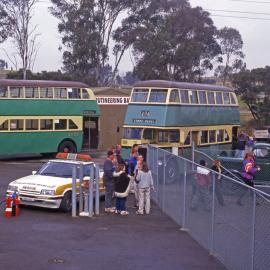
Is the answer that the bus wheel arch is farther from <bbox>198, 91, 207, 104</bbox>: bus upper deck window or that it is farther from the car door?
the car door

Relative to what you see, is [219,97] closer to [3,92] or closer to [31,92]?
[31,92]

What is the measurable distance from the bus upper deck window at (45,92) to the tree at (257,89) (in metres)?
32.9

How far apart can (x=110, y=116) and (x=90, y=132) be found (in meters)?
5.78

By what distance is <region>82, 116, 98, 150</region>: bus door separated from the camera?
34.7 metres

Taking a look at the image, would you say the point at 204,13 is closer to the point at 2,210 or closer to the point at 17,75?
the point at 17,75

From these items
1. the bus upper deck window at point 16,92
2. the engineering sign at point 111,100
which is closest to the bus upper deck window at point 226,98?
the engineering sign at point 111,100

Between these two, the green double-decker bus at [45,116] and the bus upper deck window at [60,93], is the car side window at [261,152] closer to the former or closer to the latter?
the green double-decker bus at [45,116]

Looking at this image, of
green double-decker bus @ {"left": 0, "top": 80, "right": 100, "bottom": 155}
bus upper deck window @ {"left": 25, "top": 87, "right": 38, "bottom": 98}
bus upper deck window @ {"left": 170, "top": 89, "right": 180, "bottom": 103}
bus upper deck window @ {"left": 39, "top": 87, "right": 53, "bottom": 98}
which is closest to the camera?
bus upper deck window @ {"left": 170, "top": 89, "right": 180, "bottom": 103}

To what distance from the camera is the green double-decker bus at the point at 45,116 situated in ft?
99.2

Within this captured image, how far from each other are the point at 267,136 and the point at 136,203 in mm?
29387

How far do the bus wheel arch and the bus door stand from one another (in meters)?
1.63

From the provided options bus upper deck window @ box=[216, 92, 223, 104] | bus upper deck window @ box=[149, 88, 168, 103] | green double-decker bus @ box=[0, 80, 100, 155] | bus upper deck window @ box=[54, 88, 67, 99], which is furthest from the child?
bus upper deck window @ box=[54, 88, 67, 99]

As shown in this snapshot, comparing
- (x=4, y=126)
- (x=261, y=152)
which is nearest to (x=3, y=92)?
(x=4, y=126)

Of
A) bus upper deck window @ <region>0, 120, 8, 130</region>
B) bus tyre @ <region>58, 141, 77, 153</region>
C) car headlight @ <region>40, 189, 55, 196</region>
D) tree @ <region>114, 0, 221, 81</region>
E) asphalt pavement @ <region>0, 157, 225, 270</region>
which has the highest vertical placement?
tree @ <region>114, 0, 221, 81</region>
